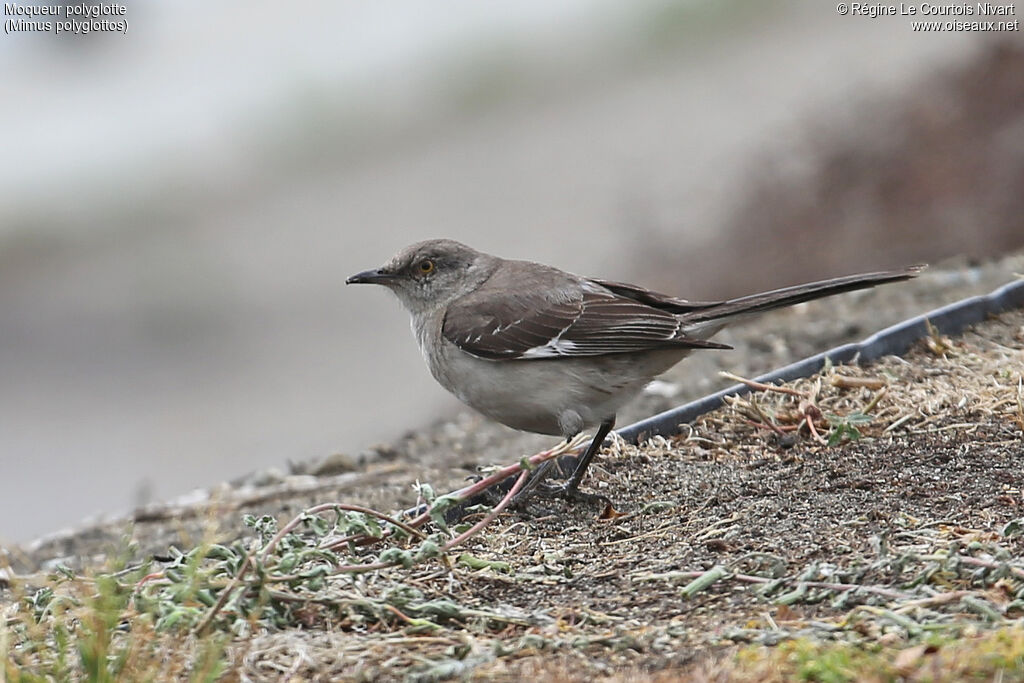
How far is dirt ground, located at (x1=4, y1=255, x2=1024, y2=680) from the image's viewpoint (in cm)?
353

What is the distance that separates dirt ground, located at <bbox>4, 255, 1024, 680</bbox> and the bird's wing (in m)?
0.47

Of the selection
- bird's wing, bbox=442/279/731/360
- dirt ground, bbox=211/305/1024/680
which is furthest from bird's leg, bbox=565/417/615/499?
bird's wing, bbox=442/279/731/360

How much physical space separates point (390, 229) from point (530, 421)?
9580 mm

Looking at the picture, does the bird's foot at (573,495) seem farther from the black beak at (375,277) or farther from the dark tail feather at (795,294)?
the black beak at (375,277)

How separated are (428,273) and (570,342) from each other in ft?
3.42

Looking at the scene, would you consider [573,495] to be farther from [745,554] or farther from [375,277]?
[375,277]

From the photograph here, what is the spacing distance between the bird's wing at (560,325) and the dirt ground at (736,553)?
0.47 meters

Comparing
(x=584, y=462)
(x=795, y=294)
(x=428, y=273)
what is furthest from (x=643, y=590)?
(x=428, y=273)

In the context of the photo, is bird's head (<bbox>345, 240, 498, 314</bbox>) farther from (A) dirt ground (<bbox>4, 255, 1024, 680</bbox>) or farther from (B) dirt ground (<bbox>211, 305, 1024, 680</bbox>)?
(B) dirt ground (<bbox>211, 305, 1024, 680</bbox>)

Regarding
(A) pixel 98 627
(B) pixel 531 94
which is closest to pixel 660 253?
(B) pixel 531 94

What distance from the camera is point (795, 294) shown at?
18.5ft

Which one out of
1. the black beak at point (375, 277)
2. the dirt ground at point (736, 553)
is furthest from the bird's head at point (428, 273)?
the dirt ground at point (736, 553)

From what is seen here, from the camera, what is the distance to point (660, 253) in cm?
1305

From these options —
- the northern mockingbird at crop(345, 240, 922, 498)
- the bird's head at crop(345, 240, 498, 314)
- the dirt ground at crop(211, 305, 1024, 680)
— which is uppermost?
the bird's head at crop(345, 240, 498, 314)
